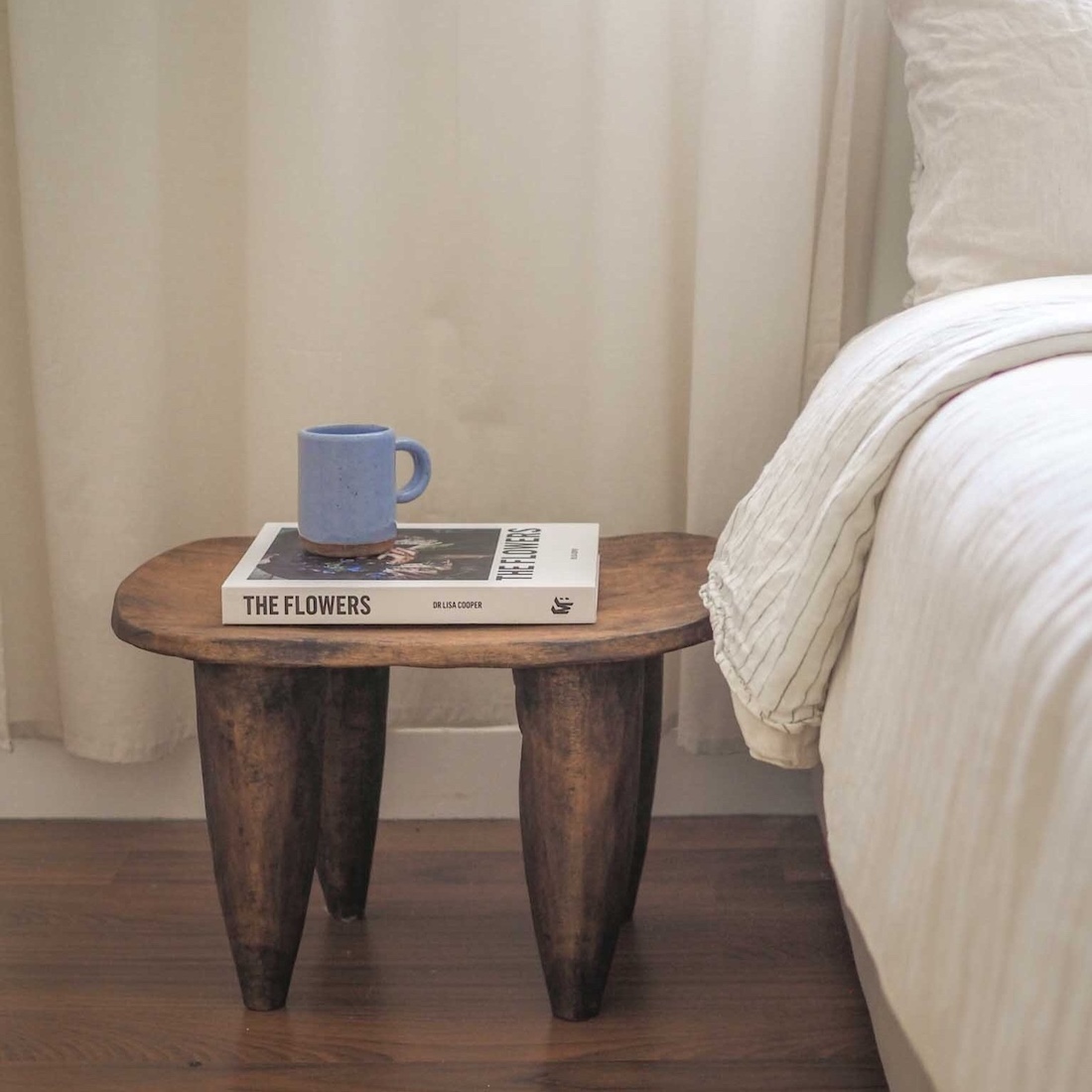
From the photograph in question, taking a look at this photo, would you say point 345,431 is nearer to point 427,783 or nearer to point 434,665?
point 434,665

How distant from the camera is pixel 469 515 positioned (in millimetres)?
1435

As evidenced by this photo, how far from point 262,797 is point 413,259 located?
2.00ft

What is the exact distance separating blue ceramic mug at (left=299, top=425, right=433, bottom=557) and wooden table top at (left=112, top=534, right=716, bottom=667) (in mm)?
93

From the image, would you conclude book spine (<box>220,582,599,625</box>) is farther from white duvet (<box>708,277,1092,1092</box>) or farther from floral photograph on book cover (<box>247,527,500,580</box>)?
white duvet (<box>708,277,1092,1092</box>)

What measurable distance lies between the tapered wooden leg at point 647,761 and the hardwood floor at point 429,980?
7cm

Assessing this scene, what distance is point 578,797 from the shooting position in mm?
1042

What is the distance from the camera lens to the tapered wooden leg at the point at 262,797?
1.05 metres

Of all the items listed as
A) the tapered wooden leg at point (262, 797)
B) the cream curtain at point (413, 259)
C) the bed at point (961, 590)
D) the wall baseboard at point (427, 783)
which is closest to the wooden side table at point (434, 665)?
the tapered wooden leg at point (262, 797)

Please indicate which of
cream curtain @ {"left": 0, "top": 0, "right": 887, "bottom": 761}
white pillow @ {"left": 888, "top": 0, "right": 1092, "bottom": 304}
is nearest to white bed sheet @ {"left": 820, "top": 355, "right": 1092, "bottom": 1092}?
white pillow @ {"left": 888, "top": 0, "right": 1092, "bottom": 304}

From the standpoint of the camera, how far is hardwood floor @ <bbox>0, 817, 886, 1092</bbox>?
108 cm

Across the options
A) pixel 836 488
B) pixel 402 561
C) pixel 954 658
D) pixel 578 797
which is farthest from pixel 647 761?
pixel 954 658

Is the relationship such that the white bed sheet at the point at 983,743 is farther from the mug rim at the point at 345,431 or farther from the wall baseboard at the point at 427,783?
the wall baseboard at the point at 427,783

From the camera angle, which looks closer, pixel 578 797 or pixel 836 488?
pixel 836 488

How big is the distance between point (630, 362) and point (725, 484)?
6.5 inches
